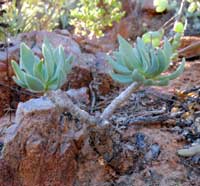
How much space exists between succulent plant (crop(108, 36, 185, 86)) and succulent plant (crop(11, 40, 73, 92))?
233 mm

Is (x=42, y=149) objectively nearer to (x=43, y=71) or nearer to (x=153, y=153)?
(x=43, y=71)

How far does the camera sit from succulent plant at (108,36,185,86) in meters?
1.79

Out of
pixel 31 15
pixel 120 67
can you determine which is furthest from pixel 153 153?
pixel 31 15

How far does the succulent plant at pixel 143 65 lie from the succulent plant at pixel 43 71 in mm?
233

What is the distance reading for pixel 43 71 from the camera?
173 centimetres

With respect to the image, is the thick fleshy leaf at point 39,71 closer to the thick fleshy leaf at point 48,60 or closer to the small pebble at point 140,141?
the thick fleshy leaf at point 48,60

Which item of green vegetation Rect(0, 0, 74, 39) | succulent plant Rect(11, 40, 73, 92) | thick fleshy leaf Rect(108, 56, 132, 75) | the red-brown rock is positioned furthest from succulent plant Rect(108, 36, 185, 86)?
green vegetation Rect(0, 0, 74, 39)

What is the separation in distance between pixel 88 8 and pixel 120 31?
2232mm

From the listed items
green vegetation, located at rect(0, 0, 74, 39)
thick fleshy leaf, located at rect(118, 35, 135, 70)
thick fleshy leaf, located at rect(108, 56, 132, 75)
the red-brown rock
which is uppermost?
thick fleshy leaf, located at rect(118, 35, 135, 70)

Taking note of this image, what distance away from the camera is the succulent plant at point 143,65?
70.3 inches

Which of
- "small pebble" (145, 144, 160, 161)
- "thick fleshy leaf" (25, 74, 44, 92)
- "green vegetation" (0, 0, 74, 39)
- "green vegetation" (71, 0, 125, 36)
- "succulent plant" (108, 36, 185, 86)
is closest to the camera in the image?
"thick fleshy leaf" (25, 74, 44, 92)

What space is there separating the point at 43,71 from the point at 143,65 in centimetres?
40

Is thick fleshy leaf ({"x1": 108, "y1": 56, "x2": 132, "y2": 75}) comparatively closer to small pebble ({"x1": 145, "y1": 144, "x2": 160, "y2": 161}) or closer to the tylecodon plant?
the tylecodon plant

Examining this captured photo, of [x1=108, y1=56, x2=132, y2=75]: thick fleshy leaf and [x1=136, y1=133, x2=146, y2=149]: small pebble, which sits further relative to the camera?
[x1=136, y1=133, x2=146, y2=149]: small pebble
